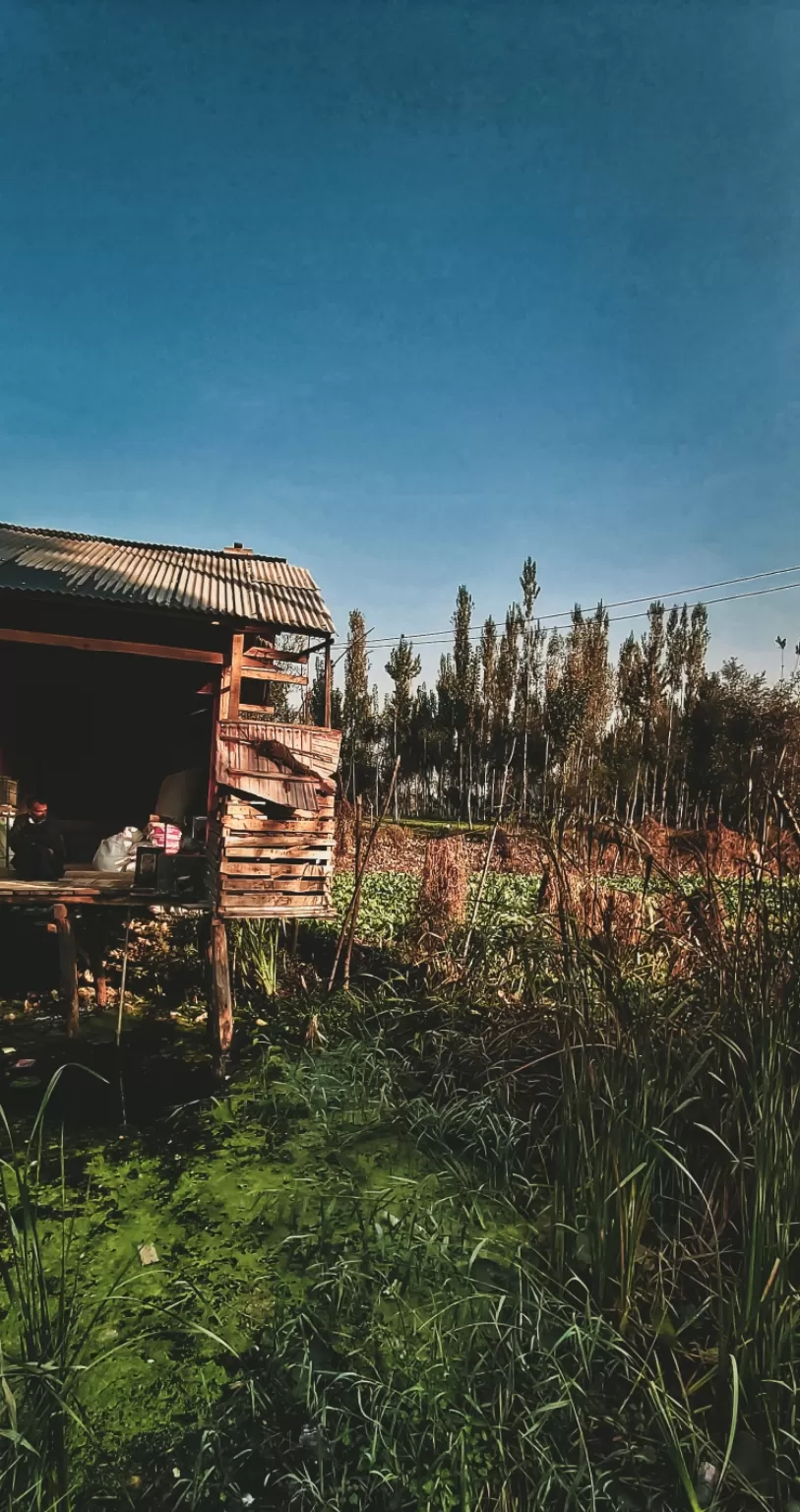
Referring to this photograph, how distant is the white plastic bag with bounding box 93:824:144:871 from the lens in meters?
8.36

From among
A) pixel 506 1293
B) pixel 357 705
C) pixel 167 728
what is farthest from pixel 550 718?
pixel 506 1293

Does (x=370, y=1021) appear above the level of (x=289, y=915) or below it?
below

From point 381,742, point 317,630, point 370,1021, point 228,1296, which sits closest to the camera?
point 228,1296

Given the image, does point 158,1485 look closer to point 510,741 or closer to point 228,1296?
point 228,1296

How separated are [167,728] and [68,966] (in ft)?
16.0

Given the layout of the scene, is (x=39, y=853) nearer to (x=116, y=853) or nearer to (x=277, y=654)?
(x=116, y=853)

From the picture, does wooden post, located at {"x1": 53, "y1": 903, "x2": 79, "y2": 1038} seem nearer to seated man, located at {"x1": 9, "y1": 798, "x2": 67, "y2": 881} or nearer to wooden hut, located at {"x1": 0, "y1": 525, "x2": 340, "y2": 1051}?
wooden hut, located at {"x1": 0, "y1": 525, "x2": 340, "y2": 1051}

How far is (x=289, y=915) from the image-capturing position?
671 centimetres

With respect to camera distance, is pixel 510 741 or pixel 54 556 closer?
pixel 54 556

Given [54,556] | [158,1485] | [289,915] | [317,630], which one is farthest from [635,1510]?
[54,556]

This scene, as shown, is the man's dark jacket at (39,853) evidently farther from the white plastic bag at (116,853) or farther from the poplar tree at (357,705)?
the poplar tree at (357,705)

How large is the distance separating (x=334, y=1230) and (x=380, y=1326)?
31.2 inches

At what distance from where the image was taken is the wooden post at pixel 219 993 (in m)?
6.22

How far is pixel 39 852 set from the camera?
7133 mm
